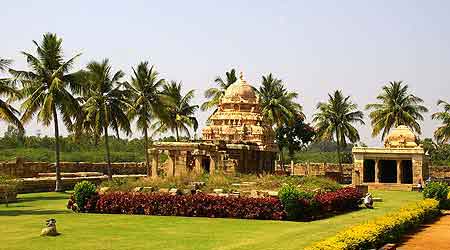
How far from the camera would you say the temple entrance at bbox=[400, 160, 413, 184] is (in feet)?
149

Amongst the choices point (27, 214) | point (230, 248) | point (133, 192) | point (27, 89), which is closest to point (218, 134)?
point (27, 89)

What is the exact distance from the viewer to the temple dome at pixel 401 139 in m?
45.2

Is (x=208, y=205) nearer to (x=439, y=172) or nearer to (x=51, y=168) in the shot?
(x=51, y=168)

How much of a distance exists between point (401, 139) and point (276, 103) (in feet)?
38.2

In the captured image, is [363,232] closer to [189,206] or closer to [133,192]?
[189,206]

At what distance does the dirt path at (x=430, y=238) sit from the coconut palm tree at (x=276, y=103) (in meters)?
31.1

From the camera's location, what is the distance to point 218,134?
133 ft

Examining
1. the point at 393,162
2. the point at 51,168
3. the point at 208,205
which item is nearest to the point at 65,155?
the point at 51,168

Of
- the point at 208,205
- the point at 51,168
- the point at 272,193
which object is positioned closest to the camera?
the point at 208,205

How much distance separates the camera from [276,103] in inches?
2066

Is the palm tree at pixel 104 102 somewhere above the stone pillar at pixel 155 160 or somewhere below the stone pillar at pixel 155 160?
above

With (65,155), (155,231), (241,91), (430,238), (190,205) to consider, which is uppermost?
(241,91)

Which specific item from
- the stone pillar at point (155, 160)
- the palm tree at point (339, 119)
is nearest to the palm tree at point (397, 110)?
the palm tree at point (339, 119)

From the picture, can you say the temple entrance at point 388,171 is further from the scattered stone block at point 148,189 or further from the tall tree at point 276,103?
the scattered stone block at point 148,189
